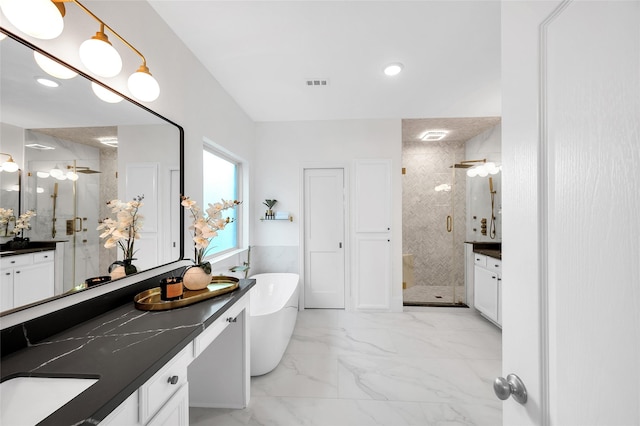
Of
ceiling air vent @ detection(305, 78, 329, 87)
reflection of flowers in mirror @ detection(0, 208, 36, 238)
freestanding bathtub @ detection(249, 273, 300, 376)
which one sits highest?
ceiling air vent @ detection(305, 78, 329, 87)

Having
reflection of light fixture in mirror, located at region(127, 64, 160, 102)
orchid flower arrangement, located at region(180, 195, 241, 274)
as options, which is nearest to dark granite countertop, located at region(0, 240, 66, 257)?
orchid flower arrangement, located at region(180, 195, 241, 274)

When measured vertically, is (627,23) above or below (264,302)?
above

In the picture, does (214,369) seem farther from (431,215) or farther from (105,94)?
(431,215)

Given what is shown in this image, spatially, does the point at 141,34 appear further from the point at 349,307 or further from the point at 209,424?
the point at 349,307

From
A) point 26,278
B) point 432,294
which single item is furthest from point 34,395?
point 432,294

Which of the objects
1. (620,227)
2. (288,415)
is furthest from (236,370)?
(620,227)

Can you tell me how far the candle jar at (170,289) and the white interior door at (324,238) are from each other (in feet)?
7.64

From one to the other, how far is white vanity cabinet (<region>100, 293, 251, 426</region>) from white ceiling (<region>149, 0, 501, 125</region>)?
72.9 inches

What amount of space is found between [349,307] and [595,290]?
332cm

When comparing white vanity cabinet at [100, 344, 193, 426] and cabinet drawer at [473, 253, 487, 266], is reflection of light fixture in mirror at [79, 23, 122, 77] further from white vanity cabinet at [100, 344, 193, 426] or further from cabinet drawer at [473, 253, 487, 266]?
cabinet drawer at [473, 253, 487, 266]

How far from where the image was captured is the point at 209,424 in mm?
1681

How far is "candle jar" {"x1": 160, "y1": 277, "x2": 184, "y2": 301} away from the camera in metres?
1.39

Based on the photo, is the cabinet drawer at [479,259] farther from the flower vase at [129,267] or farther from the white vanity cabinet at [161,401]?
the flower vase at [129,267]

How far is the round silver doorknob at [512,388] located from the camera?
23.0 inches
